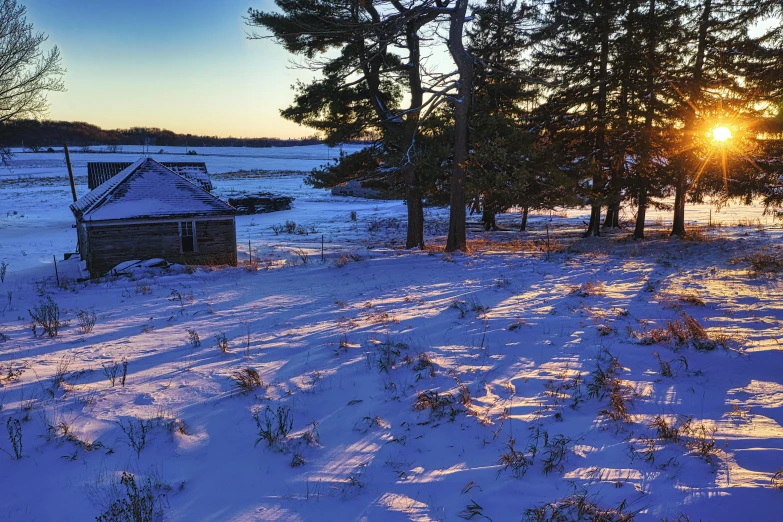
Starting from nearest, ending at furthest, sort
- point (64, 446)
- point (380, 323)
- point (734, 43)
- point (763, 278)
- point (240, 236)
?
1. point (64, 446)
2. point (380, 323)
3. point (763, 278)
4. point (734, 43)
5. point (240, 236)

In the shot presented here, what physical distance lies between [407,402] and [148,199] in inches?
741

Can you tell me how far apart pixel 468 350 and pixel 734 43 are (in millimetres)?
18913

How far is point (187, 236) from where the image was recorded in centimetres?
1975

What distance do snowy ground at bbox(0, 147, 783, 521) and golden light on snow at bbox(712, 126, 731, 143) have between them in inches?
379

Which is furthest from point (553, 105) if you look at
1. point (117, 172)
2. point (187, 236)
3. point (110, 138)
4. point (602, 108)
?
point (110, 138)

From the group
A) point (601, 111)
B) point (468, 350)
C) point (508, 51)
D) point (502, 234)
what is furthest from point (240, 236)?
point (468, 350)

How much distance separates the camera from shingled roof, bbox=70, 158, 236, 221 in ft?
59.7

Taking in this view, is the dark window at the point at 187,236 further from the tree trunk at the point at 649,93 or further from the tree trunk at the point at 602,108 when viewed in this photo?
the tree trunk at the point at 649,93

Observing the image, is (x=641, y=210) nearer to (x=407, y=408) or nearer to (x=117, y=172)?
(x=407, y=408)

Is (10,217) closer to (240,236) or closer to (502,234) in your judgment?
(240,236)

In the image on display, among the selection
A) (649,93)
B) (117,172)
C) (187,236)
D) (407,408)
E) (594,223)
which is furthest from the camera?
(117,172)

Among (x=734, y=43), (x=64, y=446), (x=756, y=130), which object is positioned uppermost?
(x=734, y=43)

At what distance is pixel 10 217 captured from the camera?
33625 mm

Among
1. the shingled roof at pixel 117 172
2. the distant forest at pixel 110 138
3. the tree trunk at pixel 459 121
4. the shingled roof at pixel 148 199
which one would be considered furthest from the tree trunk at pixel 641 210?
the distant forest at pixel 110 138
